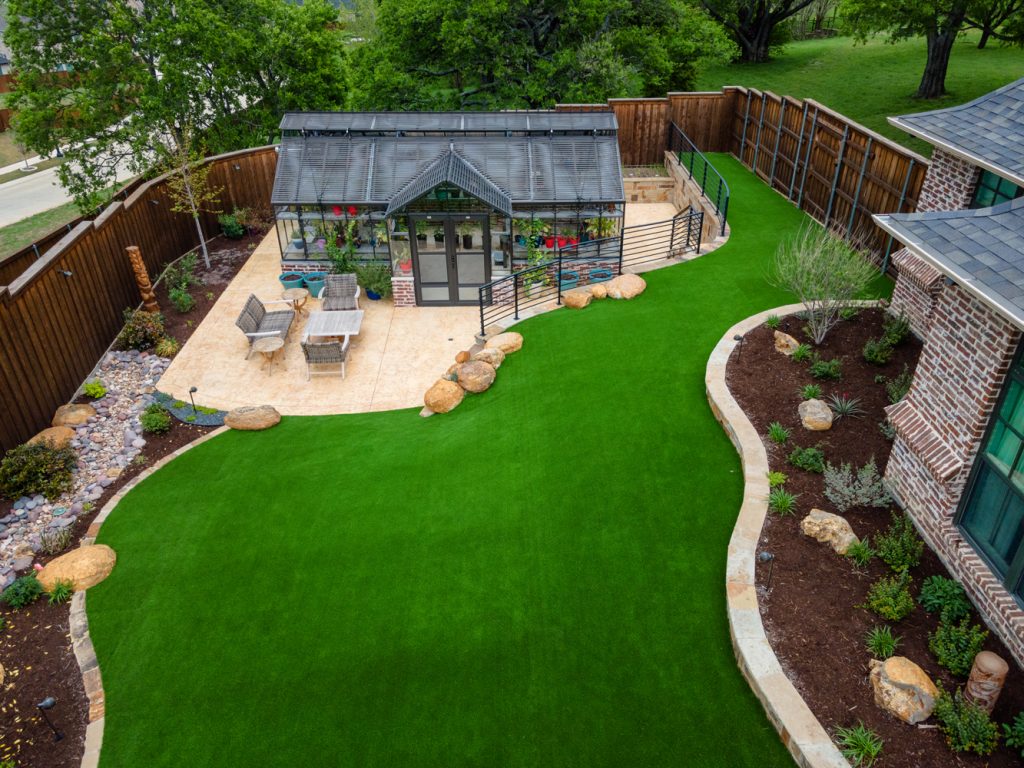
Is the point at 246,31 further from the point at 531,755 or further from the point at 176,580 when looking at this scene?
the point at 531,755

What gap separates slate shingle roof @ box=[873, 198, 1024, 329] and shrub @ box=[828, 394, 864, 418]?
3.57m

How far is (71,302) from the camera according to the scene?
1290 cm

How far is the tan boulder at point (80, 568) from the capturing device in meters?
8.77

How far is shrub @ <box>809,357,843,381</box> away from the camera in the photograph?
10.9m

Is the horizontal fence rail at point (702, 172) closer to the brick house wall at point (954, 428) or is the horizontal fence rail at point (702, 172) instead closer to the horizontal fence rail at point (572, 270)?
the horizontal fence rail at point (572, 270)

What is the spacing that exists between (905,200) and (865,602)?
968cm

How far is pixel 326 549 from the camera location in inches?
361

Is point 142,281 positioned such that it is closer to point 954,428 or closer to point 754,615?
point 754,615

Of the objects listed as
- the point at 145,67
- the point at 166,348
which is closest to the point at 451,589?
the point at 166,348

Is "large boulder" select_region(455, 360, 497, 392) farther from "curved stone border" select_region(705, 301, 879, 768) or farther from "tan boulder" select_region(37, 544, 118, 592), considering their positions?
"tan boulder" select_region(37, 544, 118, 592)

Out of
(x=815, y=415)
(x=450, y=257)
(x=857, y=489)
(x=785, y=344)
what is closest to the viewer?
(x=857, y=489)

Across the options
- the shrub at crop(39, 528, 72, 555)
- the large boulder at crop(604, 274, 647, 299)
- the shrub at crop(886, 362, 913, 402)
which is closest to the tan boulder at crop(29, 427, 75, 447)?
the shrub at crop(39, 528, 72, 555)

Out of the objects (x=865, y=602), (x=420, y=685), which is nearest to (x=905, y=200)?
(x=865, y=602)

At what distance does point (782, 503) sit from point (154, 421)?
9987 mm
